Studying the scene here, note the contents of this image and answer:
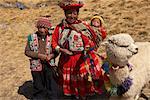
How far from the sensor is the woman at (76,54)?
673cm

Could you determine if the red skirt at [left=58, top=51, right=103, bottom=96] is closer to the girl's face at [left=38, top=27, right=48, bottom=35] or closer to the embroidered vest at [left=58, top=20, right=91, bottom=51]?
the embroidered vest at [left=58, top=20, right=91, bottom=51]

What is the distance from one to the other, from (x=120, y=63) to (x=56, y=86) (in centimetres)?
229

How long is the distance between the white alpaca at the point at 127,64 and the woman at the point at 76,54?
61 cm

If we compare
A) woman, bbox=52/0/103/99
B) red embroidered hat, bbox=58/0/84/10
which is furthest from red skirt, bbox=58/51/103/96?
red embroidered hat, bbox=58/0/84/10

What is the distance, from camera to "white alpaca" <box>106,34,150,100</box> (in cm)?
591

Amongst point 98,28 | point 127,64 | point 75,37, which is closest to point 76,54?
point 75,37

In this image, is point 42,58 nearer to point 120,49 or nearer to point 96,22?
point 96,22

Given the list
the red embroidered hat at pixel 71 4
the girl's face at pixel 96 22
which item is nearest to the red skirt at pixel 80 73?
the girl's face at pixel 96 22

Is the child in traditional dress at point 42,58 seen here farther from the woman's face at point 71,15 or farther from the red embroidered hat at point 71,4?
the red embroidered hat at point 71,4

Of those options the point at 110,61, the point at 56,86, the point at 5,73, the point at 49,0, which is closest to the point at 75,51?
the point at 110,61

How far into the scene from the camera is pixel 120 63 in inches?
236

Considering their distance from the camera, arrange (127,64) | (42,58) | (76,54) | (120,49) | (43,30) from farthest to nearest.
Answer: (42,58) → (43,30) → (76,54) → (127,64) → (120,49)

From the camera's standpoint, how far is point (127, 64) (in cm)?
Result: 624

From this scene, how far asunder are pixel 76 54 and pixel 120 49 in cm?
115
